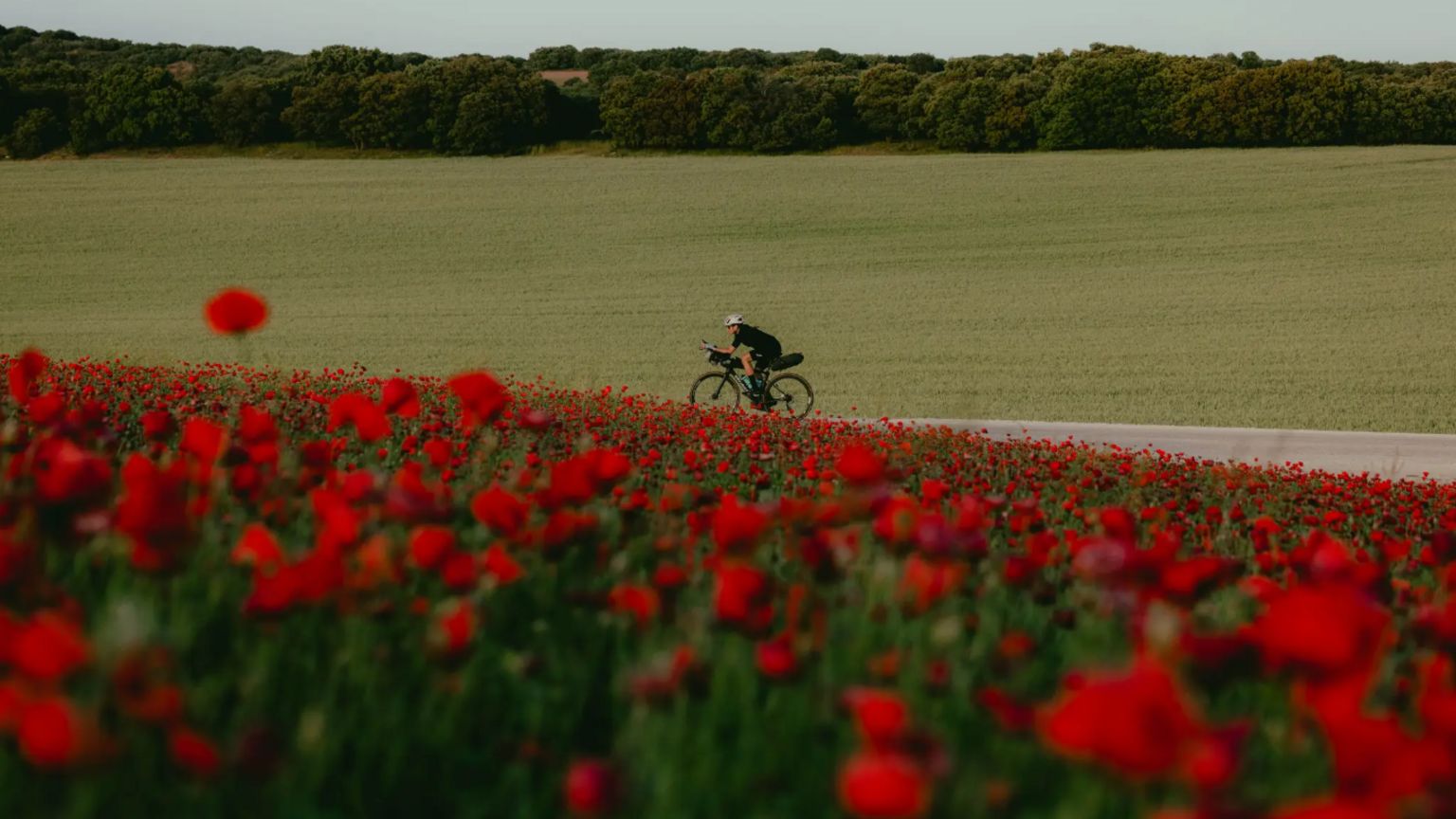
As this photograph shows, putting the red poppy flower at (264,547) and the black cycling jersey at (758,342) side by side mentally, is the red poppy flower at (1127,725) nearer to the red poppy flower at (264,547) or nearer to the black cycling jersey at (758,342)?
the red poppy flower at (264,547)

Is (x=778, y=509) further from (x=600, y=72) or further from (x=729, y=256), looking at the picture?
(x=600, y=72)

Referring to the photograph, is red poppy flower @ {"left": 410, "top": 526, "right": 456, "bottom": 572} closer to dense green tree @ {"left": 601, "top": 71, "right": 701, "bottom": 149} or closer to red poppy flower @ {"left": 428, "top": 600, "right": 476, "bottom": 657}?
red poppy flower @ {"left": 428, "top": 600, "right": 476, "bottom": 657}

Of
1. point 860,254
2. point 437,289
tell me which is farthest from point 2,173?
point 860,254

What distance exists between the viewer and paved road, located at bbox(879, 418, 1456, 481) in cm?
1476

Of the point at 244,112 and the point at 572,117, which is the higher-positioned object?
the point at 572,117

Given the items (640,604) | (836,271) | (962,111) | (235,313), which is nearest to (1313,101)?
(962,111)

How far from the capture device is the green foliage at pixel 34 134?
2007 inches

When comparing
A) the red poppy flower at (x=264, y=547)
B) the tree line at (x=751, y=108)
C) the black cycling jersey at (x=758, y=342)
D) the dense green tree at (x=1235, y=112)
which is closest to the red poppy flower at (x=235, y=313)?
the red poppy flower at (x=264, y=547)

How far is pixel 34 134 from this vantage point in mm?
51250

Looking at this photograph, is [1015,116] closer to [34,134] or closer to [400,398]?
[34,134]

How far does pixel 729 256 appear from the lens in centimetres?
3491

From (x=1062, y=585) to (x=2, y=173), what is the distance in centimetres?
5046

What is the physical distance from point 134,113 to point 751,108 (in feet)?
82.0

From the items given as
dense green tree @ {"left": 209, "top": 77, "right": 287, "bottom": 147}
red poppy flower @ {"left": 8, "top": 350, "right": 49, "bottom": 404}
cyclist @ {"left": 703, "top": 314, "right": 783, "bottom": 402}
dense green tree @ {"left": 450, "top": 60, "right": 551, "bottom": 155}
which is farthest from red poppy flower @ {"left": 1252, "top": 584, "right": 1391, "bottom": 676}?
dense green tree @ {"left": 209, "top": 77, "right": 287, "bottom": 147}
